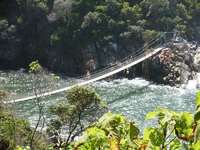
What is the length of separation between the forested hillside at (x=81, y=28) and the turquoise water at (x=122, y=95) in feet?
11.9

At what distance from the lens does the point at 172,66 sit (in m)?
31.8

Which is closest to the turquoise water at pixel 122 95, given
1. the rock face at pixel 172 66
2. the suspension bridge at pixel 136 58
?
the suspension bridge at pixel 136 58

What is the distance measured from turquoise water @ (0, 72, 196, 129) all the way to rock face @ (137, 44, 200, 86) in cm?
88

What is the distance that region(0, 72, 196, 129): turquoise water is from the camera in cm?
2248

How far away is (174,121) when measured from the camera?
1.77 metres

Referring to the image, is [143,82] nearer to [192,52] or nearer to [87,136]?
[192,52]

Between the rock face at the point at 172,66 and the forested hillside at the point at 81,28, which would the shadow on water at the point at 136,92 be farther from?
the forested hillside at the point at 81,28

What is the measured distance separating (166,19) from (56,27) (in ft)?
24.8

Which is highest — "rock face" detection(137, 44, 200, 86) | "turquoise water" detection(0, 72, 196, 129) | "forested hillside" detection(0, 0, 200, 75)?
"forested hillside" detection(0, 0, 200, 75)

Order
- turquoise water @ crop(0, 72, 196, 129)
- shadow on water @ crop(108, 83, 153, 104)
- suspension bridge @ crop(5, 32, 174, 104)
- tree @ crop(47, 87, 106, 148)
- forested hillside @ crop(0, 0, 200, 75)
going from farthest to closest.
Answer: forested hillside @ crop(0, 0, 200, 75) → suspension bridge @ crop(5, 32, 174, 104) → shadow on water @ crop(108, 83, 153, 104) → turquoise water @ crop(0, 72, 196, 129) → tree @ crop(47, 87, 106, 148)

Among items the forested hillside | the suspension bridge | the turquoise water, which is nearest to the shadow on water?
the turquoise water

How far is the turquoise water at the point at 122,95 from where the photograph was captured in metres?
22.5

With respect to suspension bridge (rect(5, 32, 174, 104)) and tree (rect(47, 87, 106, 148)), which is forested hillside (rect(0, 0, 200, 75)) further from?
tree (rect(47, 87, 106, 148))

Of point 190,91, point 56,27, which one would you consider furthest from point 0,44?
point 190,91
